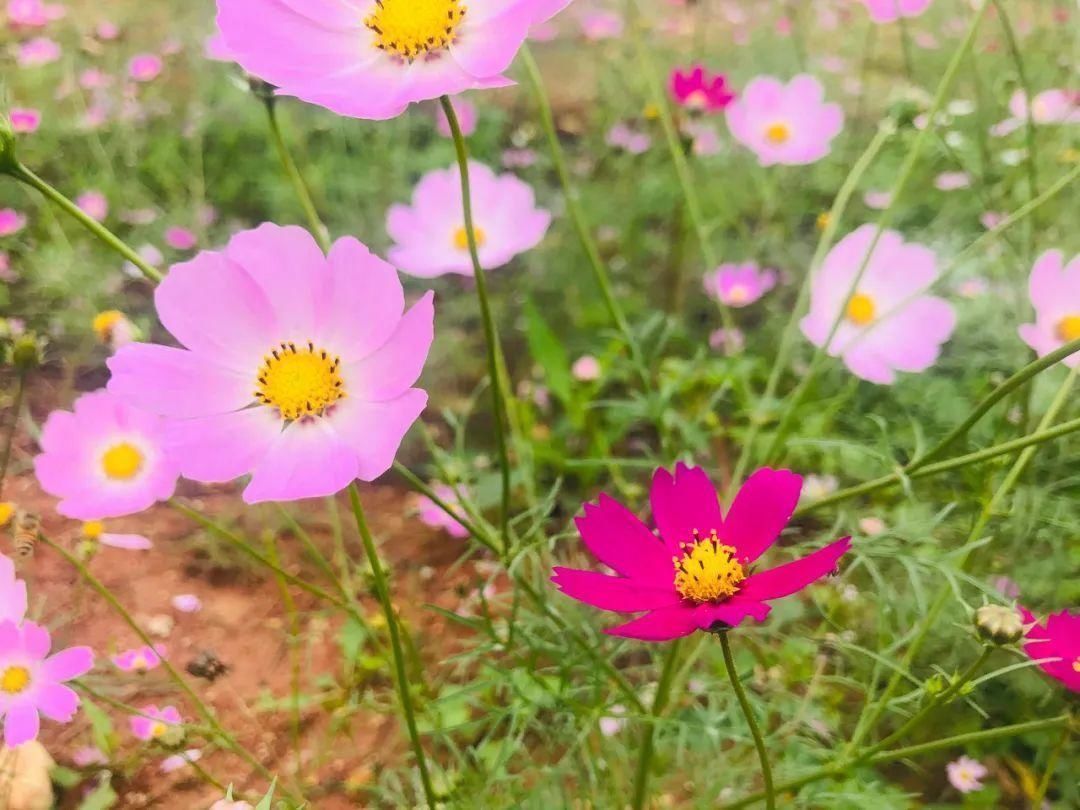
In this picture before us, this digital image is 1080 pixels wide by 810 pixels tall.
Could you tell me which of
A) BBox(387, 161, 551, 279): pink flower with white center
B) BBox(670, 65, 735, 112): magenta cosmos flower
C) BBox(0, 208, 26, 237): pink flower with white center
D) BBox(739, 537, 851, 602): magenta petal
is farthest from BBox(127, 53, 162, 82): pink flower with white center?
BBox(739, 537, 851, 602): magenta petal

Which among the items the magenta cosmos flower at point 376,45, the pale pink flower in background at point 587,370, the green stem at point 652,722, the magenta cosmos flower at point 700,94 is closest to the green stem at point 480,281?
the magenta cosmos flower at point 376,45

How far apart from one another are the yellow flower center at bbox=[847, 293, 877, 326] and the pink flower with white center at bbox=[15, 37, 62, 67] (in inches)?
45.6

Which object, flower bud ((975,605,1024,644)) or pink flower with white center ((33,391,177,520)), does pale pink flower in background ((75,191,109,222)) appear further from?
flower bud ((975,605,1024,644))

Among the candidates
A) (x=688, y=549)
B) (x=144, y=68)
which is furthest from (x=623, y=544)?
(x=144, y=68)

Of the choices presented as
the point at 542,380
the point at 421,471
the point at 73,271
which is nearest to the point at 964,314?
the point at 542,380

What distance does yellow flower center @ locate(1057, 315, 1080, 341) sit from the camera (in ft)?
1.97

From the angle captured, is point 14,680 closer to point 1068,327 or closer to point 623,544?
point 623,544

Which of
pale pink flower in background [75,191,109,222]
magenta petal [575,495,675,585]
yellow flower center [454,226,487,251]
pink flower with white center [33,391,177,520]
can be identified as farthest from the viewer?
pale pink flower in background [75,191,109,222]

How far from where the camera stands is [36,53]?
1229mm

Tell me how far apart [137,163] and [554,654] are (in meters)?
1.14

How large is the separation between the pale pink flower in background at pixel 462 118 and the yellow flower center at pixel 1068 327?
822mm

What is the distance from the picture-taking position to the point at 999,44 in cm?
150

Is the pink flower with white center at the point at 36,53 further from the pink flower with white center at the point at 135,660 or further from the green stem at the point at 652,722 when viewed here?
the green stem at the point at 652,722

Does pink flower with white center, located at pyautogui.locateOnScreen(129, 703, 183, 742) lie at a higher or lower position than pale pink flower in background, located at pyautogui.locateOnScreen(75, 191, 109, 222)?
lower
